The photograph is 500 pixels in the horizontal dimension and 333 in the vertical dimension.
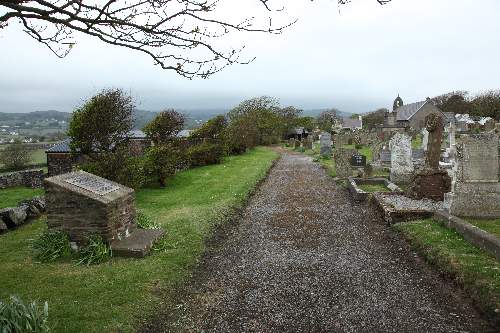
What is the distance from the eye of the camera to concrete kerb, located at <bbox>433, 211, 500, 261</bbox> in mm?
7547

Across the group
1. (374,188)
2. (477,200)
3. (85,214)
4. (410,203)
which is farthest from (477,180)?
(85,214)

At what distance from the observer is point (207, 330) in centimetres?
563

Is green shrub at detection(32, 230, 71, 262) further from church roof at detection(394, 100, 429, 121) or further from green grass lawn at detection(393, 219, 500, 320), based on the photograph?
church roof at detection(394, 100, 429, 121)

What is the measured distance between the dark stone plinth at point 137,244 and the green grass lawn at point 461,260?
5715 mm

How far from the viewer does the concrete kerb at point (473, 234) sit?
755 cm

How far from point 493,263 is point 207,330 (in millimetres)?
5046

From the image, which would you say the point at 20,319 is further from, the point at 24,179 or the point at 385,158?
the point at 385,158

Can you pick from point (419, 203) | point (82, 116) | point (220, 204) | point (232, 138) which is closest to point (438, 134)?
point (419, 203)

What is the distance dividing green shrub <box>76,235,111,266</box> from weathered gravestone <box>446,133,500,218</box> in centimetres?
855

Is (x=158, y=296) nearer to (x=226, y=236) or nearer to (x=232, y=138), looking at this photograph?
(x=226, y=236)

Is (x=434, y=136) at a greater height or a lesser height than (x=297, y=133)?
greater

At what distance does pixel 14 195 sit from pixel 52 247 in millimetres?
11038

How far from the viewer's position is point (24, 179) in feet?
70.6

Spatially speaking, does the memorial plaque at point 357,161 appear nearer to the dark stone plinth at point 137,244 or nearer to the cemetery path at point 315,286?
the cemetery path at point 315,286
